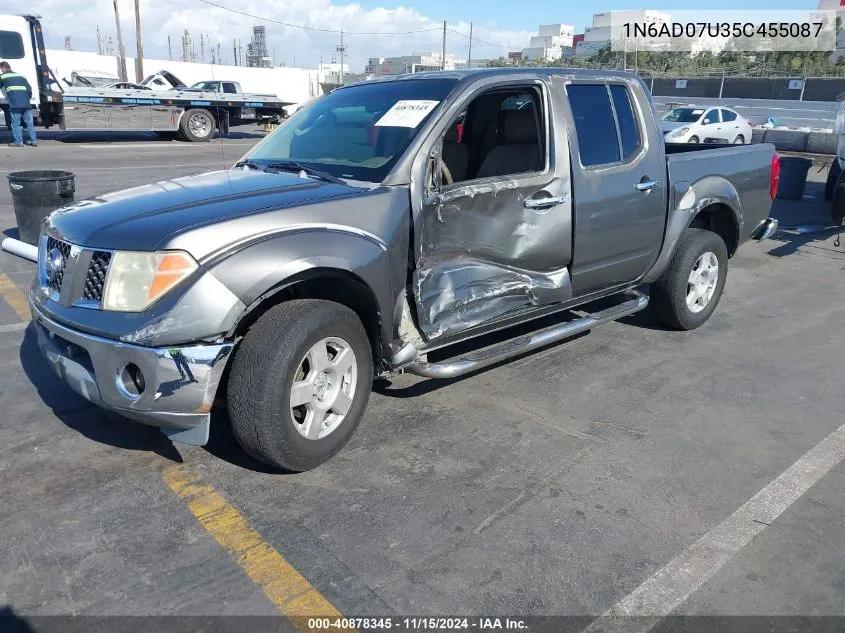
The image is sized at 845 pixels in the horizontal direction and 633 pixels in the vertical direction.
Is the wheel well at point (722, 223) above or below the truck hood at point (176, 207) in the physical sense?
below

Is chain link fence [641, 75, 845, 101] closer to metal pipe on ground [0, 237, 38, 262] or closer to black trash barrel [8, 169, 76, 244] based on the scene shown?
black trash barrel [8, 169, 76, 244]

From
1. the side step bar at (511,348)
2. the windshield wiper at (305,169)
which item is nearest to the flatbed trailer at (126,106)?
the windshield wiper at (305,169)

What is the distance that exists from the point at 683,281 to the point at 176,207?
377 cm

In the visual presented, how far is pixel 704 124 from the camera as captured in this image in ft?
65.7

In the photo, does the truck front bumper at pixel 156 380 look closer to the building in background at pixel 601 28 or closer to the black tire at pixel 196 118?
the black tire at pixel 196 118

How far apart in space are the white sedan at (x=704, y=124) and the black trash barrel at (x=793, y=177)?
6994 millimetres

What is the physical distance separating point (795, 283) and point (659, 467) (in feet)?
16.1

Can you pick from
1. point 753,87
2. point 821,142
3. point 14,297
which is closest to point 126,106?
point 14,297

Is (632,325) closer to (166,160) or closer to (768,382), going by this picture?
(768,382)

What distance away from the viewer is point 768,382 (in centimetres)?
469

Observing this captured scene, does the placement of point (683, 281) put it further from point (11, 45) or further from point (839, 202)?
point (11, 45)

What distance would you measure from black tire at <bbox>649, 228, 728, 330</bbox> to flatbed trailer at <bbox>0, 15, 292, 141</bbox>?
1680cm

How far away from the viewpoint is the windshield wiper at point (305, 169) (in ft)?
11.9

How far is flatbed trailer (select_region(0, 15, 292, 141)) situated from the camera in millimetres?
18422
